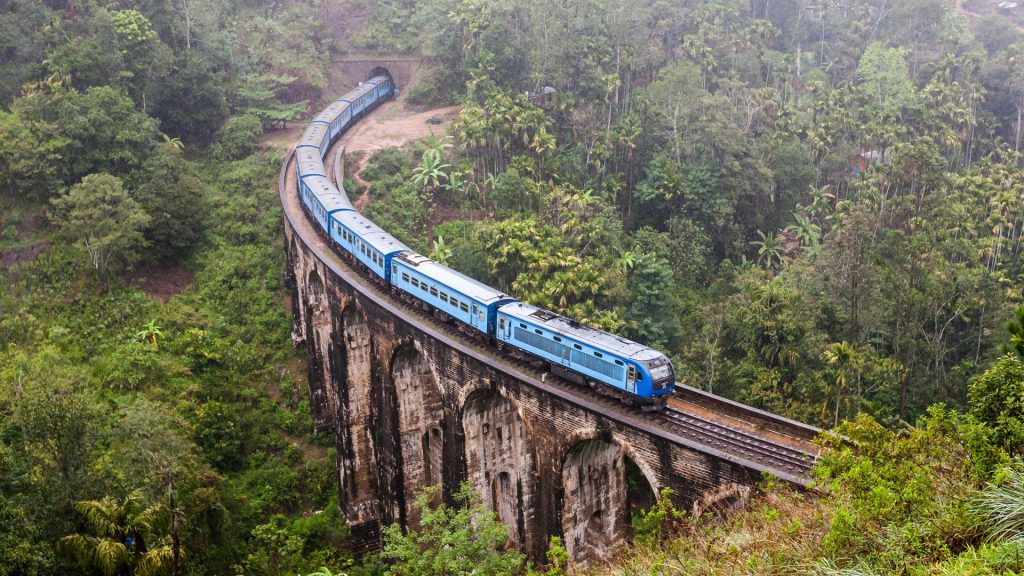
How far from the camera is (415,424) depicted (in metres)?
36.0

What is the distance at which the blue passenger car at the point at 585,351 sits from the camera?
2475cm

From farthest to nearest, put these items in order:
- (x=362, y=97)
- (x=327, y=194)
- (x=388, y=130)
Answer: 1. (x=362, y=97)
2. (x=388, y=130)
3. (x=327, y=194)

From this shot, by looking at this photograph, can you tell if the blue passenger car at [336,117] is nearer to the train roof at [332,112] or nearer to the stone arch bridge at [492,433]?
the train roof at [332,112]

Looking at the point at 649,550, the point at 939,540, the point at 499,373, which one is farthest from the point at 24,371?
the point at 939,540

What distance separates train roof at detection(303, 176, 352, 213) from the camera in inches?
1677

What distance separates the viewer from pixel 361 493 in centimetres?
4028

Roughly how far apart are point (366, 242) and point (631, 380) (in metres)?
15.9

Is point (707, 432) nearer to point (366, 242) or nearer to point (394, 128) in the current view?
point (366, 242)

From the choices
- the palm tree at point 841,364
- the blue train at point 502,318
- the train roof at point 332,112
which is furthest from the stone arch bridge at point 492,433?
the train roof at point 332,112

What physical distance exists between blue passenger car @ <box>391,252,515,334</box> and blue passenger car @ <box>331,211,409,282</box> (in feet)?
1.96

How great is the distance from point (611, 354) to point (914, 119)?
49267mm

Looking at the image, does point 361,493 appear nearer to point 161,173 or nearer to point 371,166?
point 161,173

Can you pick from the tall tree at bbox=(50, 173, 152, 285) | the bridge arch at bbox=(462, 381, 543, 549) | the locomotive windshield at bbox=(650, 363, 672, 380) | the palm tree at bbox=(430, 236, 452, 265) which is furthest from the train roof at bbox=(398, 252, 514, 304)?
the tall tree at bbox=(50, 173, 152, 285)

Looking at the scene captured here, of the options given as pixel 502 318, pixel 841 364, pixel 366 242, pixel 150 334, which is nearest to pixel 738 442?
pixel 502 318
